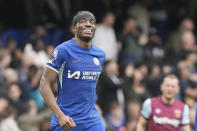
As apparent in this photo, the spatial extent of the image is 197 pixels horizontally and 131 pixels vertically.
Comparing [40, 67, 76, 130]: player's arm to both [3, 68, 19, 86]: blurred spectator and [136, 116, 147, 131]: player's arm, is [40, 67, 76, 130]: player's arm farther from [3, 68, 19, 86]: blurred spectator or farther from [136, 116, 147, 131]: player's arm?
[3, 68, 19, 86]: blurred spectator

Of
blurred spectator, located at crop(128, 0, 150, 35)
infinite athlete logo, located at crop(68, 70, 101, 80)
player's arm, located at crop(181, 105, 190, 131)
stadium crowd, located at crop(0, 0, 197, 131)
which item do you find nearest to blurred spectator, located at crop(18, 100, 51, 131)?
stadium crowd, located at crop(0, 0, 197, 131)

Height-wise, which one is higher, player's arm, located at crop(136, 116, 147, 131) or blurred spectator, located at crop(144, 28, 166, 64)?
blurred spectator, located at crop(144, 28, 166, 64)

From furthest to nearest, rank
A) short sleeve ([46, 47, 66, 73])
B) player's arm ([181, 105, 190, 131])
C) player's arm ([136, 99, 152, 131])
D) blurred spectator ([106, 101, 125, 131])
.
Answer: blurred spectator ([106, 101, 125, 131]) < player's arm ([136, 99, 152, 131]) < player's arm ([181, 105, 190, 131]) < short sleeve ([46, 47, 66, 73])

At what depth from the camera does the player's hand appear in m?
6.25

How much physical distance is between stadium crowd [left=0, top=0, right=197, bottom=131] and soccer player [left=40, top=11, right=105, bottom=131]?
3866mm

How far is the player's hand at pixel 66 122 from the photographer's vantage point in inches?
246

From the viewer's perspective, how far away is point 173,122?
8398 millimetres

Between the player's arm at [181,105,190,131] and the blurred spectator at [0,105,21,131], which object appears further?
the blurred spectator at [0,105,21,131]

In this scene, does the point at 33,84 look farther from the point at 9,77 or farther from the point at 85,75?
the point at 85,75

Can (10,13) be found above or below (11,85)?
above

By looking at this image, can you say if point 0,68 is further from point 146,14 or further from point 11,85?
point 146,14

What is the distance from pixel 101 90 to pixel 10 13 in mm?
3903

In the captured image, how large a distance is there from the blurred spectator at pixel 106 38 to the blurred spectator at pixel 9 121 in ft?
11.3

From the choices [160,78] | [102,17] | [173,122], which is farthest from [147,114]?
[102,17]
